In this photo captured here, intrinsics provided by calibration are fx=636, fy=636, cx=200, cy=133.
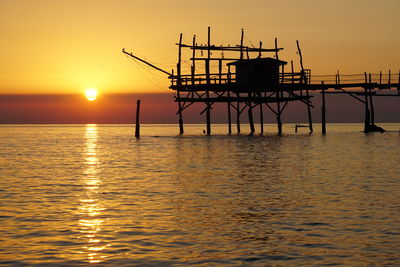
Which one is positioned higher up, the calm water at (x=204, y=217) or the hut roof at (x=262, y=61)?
the hut roof at (x=262, y=61)

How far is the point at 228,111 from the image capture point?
235 feet

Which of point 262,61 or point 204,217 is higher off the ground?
point 262,61

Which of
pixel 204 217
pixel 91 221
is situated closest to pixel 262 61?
pixel 204 217

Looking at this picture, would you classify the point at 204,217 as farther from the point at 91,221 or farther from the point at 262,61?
the point at 262,61

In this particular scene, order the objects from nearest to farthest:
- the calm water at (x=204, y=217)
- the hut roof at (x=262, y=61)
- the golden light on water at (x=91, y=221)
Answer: the calm water at (x=204, y=217), the golden light on water at (x=91, y=221), the hut roof at (x=262, y=61)

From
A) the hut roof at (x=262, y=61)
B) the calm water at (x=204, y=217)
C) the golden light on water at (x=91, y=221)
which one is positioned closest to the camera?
the calm water at (x=204, y=217)

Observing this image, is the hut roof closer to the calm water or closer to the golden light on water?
the calm water

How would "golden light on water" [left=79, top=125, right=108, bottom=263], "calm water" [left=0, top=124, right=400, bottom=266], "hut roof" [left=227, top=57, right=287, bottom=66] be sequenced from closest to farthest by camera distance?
"calm water" [left=0, top=124, right=400, bottom=266] → "golden light on water" [left=79, top=125, right=108, bottom=263] → "hut roof" [left=227, top=57, right=287, bottom=66]

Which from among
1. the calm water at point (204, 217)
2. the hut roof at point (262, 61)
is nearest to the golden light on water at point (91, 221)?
the calm water at point (204, 217)

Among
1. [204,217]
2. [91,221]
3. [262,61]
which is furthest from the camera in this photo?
[262,61]

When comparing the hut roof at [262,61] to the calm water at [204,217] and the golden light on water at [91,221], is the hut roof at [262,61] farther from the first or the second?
the golden light on water at [91,221]

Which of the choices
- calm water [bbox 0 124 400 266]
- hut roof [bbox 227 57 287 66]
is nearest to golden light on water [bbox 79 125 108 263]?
calm water [bbox 0 124 400 266]

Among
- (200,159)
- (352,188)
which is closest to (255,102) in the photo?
(200,159)

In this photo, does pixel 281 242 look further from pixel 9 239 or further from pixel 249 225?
pixel 9 239
